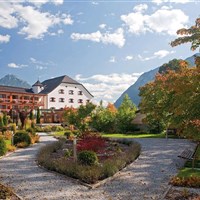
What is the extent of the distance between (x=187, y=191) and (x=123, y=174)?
314 cm

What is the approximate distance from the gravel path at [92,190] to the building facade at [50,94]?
148 ft

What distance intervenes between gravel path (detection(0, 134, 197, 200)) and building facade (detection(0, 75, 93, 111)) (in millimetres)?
45260

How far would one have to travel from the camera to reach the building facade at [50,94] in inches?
2302

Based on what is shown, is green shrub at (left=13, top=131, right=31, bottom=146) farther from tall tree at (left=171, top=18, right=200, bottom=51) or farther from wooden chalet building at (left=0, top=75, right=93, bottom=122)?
wooden chalet building at (left=0, top=75, right=93, bottom=122)

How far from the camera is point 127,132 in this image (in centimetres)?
3878

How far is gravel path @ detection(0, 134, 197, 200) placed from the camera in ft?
29.1

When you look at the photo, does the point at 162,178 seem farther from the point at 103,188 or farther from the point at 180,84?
the point at 180,84

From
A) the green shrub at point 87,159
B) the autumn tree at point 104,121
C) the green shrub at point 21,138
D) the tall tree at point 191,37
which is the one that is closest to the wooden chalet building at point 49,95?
the autumn tree at point 104,121

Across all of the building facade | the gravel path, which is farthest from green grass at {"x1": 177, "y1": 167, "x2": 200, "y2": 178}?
the building facade

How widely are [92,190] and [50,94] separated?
185ft

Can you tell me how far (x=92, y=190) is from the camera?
9359mm

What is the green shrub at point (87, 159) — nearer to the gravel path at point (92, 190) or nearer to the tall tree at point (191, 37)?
the gravel path at point (92, 190)

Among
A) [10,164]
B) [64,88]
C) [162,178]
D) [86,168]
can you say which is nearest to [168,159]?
[162,178]

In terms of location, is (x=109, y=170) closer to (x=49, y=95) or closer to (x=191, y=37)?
(x=191, y=37)
